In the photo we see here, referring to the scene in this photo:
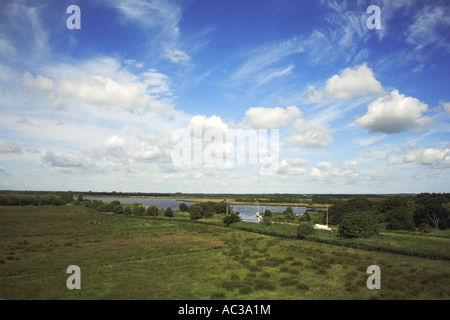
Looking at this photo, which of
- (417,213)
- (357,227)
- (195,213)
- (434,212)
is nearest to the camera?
(357,227)

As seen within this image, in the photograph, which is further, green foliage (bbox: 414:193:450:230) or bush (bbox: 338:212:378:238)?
green foliage (bbox: 414:193:450:230)

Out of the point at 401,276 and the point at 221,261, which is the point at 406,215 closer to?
the point at 401,276

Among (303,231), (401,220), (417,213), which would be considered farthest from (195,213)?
(417,213)

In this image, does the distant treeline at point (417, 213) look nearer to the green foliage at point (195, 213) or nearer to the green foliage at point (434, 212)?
the green foliage at point (434, 212)

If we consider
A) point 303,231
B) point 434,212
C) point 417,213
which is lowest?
point 303,231

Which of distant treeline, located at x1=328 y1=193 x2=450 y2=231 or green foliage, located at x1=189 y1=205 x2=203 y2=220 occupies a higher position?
distant treeline, located at x1=328 y1=193 x2=450 y2=231

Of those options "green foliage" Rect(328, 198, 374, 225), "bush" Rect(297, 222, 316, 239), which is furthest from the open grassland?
"green foliage" Rect(328, 198, 374, 225)

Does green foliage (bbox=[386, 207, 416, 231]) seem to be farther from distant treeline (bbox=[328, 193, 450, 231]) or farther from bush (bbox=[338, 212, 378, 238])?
bush (bbox=[338, 212, 378, 238])

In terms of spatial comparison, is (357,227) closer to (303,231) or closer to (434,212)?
(303,231)

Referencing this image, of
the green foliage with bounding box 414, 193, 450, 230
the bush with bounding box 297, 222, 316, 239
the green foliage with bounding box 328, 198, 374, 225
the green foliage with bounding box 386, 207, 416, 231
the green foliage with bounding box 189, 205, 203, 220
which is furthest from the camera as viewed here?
the green foliage with bounding box 189, 205, 203, 220

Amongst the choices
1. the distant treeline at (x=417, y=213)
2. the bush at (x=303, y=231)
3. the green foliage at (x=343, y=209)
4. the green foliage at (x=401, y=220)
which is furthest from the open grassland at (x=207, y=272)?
the green foliage at (x=343, y=209)
